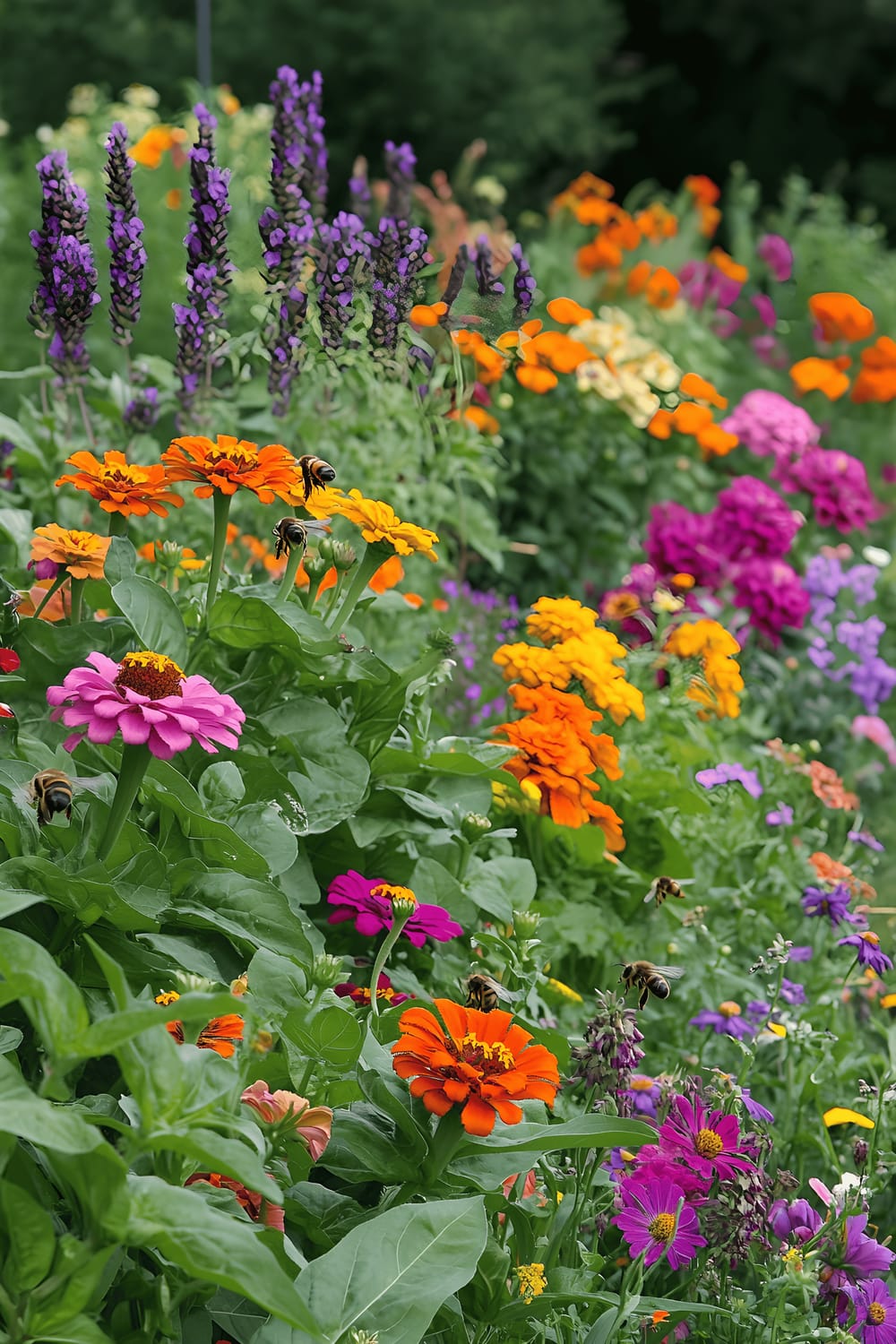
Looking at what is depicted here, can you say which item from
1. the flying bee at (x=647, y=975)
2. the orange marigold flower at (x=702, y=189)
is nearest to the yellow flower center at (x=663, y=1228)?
the flying bee at (x=647, y=975)

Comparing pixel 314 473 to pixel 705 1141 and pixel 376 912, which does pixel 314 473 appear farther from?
pixel 705 1141

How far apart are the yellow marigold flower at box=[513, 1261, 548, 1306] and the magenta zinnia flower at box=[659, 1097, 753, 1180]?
0.65ft

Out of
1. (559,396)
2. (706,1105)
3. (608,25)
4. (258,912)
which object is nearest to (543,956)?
(706,1105)

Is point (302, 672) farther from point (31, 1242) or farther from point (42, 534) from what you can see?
point (31, 1242)

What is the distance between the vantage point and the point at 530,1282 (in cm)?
144

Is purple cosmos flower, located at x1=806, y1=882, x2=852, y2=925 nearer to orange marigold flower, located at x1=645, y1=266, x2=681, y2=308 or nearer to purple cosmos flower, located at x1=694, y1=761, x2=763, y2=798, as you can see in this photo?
purple cosmos flower, located at x1=694, y1=761, x2=763, y2=798

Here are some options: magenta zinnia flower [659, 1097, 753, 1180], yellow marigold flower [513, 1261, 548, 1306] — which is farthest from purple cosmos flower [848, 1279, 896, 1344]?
yellow marigold flower [513, 1261, 548, 1306]

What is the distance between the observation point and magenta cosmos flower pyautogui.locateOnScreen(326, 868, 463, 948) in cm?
171

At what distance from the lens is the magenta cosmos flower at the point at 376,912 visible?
1.71 metres

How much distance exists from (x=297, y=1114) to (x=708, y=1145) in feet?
1.79

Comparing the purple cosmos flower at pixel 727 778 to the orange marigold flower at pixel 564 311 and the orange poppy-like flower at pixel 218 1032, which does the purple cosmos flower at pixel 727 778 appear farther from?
the orange marigold flower at pixel 564 311

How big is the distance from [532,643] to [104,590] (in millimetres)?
1658

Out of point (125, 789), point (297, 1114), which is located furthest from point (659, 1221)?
point (125, 789)

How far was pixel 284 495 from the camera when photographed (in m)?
1.81
